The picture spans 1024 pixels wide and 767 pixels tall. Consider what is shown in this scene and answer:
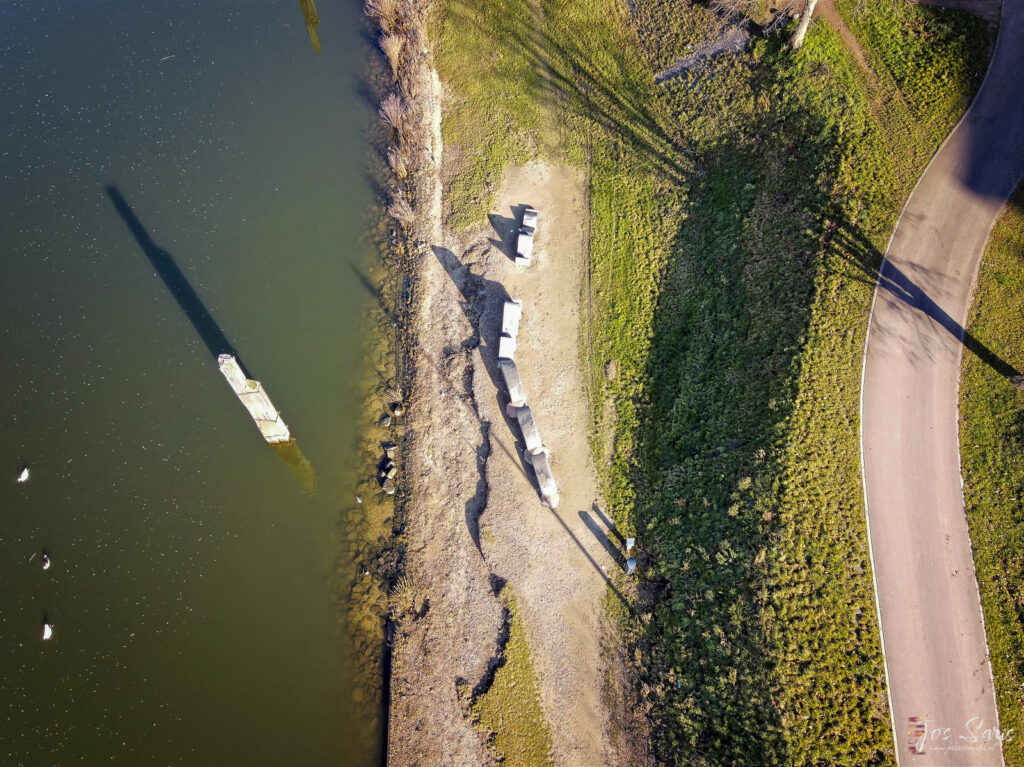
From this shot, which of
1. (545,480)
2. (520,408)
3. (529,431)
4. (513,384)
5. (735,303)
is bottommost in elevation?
(545,480)

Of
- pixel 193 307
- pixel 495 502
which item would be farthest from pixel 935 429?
pixel 193 307

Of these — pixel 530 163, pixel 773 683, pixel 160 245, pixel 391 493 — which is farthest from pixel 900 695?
pixel 160 245

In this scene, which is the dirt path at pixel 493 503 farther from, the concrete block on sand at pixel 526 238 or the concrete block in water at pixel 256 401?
the concrete block in water at pixel 256 401

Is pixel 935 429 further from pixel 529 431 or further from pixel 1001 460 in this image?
pixel 529 431

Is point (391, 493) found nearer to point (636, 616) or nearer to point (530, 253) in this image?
point (636, 616)

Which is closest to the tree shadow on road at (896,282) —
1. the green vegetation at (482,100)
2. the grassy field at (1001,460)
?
the grassy field at (1001,460)

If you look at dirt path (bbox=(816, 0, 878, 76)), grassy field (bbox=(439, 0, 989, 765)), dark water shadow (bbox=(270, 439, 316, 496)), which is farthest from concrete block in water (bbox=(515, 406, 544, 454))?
dirt path (bbox=(816, 0, 878, 76))

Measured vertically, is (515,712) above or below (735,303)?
below

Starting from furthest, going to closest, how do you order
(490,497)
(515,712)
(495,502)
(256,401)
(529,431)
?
1. (490,497)
2. (495,502)
3. (529,431)
4. (256,401)
5. (515,712)

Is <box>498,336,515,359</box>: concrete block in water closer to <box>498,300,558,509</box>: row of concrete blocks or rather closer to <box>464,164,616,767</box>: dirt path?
<box>498,300,558,509</box>: row of concrete blocks
